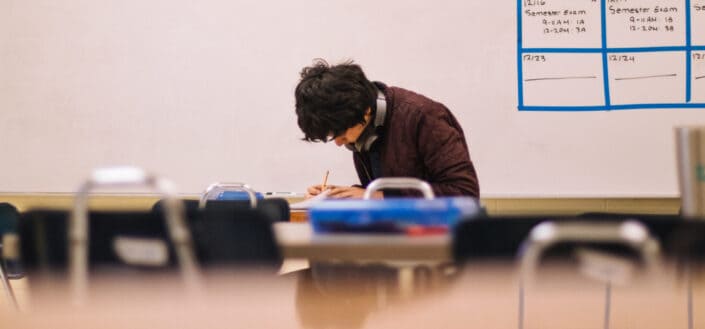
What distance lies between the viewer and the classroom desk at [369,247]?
108cm

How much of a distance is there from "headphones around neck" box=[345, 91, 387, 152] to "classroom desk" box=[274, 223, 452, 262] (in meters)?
1.13

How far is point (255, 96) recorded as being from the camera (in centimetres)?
319

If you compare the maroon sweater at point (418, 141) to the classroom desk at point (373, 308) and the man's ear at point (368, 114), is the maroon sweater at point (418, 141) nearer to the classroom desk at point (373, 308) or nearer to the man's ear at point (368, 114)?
the man's ear at point (368, 114)

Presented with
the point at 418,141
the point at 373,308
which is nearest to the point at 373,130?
the point at 418,141

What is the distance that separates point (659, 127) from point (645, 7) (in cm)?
53

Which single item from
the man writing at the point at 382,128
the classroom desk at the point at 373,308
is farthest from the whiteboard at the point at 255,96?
the classroom desk at the point at 373,308

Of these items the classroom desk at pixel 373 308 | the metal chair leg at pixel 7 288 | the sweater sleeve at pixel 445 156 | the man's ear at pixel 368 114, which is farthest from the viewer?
the man's ear at pixel 368 114

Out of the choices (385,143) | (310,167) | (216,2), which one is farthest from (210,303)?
(216,2)

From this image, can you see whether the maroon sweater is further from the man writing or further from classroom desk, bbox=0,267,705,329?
classroom desk, bbox=0,267,705,329

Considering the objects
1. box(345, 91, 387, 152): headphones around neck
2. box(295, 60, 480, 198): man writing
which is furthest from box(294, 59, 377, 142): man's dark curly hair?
box(345, 91, 387, 152): headphones around neck

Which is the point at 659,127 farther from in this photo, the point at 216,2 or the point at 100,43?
the point at 100,43

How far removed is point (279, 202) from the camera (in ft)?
6.75

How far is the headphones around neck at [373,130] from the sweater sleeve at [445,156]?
0.42 feet

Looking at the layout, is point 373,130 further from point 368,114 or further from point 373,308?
point 373,308
